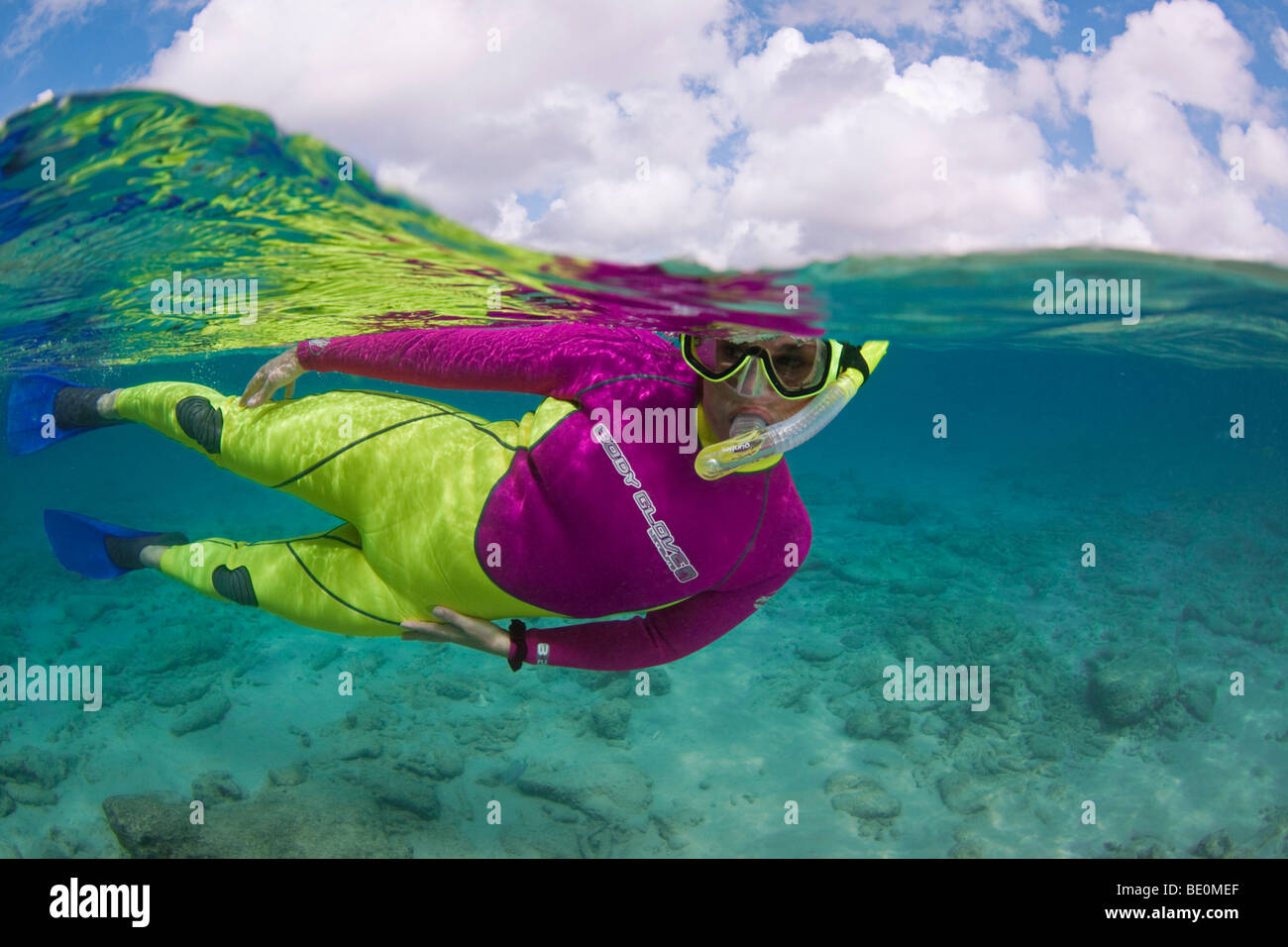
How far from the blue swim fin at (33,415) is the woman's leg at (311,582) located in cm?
184

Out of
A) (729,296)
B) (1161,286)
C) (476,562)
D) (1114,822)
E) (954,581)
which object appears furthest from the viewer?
(954,581)

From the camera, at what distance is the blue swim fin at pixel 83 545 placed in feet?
14.6

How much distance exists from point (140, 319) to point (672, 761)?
973 cm

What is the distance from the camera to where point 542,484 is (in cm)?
307

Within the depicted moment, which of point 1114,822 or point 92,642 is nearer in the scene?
point 1114,822

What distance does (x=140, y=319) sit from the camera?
10469 mm

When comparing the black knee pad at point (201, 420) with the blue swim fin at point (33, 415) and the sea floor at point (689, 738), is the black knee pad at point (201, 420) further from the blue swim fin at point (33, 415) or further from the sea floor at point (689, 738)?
the sea floor at point (689, 738)

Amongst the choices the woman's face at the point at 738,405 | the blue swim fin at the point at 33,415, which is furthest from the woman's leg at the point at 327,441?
the blue swim fin at the point at 33,415

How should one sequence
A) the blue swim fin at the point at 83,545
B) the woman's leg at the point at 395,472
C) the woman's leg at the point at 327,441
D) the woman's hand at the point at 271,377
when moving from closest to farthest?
the woman's leg at the point at 395,472 → the woman's leg at the point at 327,441 → the woman's hand at the point at 271,377 → the blue swim fin at the point at 83,545

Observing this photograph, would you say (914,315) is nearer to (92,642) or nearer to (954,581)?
(954,581)

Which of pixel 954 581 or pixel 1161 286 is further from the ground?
pixel 1161 286

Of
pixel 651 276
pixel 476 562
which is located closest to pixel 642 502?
pixel 476 562

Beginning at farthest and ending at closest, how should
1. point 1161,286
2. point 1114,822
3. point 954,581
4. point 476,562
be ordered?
1. point 954,581
2. point 1161,286
3. point 1114,822
4. point 476,562

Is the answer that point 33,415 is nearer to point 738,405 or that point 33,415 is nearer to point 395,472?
point 395,472
